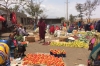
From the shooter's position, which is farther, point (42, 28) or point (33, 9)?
point (33, 9)

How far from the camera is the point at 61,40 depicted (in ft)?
48.3

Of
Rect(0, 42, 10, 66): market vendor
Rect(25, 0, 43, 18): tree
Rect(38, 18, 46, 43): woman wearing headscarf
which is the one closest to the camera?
Rect(0, 42, 10, 66): market vendor

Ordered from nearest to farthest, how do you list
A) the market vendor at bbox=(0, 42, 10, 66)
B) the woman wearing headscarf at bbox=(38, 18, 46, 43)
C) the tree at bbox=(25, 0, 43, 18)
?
the market vendor at bbox=(0, 42, 10, 66) < the woman wearing headscarf at bbox=(38, 18, 46, 43) < the tree at bbox=(25, 0, 43, 18)

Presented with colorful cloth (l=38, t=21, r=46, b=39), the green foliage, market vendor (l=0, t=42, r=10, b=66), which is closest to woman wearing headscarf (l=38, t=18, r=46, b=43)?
colorful cloth (l=38, t=21, r=46, b=39)

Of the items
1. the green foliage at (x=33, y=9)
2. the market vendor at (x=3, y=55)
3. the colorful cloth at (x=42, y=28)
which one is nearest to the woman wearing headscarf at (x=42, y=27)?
the colorful cloth at (x=42, y=28)

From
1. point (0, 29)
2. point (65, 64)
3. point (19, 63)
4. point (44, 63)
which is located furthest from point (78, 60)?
point (0, 29)

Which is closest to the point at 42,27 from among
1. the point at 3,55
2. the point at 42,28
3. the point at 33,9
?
the point at 42,28

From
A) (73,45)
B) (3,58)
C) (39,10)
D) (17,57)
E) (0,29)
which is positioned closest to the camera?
(3,58)

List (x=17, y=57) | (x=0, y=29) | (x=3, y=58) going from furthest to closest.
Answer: (x=0, y=29), (x=17, y=57), (x=3, y=58)

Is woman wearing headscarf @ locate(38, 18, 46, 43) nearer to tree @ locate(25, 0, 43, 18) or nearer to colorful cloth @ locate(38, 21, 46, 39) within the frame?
colorful cloth @ locate(38, 21, 46, 39)

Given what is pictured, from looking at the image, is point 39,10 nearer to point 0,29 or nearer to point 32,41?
point 0,29

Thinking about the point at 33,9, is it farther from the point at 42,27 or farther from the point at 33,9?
the point at 42,27

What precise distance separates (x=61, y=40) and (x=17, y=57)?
6239mm

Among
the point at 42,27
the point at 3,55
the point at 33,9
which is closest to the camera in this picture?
the point at 3,55
